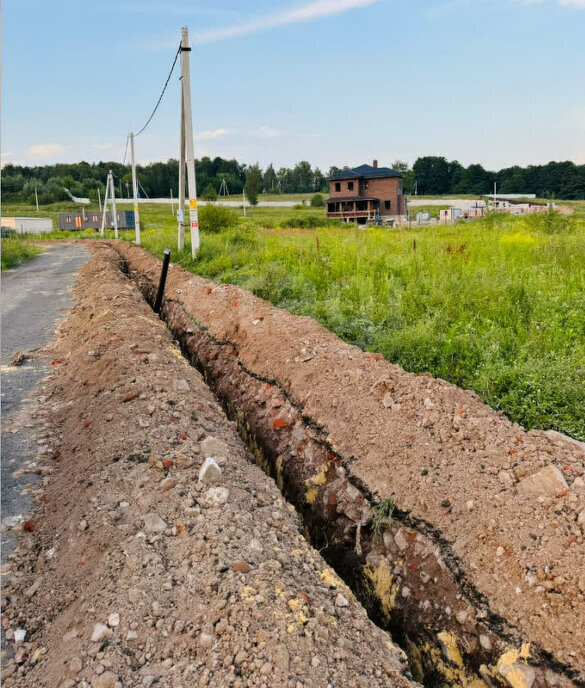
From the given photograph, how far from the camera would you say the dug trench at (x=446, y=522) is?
8.18ft

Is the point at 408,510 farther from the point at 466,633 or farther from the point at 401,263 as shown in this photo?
the point at 401,263

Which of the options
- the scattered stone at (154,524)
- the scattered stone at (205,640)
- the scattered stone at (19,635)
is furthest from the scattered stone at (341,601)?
the scattered stone at (19,635)

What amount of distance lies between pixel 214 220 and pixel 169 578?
20.1m

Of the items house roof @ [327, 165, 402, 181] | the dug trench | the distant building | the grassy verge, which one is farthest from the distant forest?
the dug trench

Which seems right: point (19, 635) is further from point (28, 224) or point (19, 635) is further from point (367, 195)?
point (28, 224)

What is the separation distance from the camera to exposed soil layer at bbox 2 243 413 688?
2.05 m

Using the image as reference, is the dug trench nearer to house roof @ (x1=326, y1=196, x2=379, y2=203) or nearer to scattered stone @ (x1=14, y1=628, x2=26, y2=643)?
scattered stone @ (x1=14, y1=628, x2=26, y2=643)

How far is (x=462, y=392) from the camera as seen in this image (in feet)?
12.7

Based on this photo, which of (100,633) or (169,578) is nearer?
(100,633)

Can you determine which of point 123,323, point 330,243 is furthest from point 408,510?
point 330,243

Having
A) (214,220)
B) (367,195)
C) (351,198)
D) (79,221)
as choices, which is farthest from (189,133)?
(79,221)

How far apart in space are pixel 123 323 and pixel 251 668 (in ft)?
16.9

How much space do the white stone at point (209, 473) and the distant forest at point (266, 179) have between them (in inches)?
3332

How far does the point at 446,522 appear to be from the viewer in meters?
3.00
